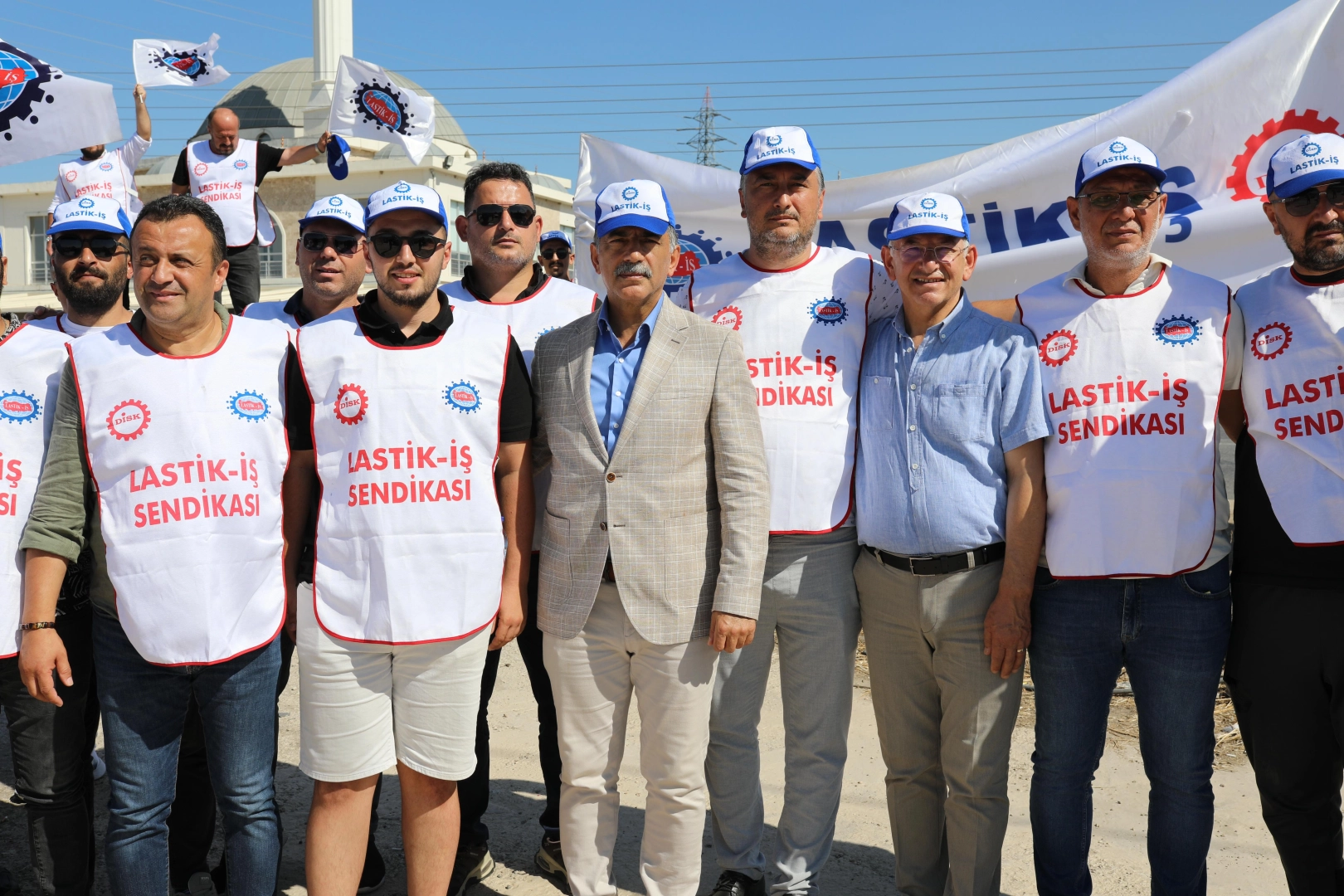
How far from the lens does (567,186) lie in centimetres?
3438

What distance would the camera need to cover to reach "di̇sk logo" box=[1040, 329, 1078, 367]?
11.3 feet

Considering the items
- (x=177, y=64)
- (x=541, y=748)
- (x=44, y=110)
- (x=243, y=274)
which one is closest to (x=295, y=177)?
(x=177, y=64)

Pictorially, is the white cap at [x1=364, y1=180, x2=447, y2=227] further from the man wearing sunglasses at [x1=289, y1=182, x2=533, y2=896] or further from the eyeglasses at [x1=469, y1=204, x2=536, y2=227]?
the eyeglasses at [x1=469, y1=204, x2=536, y2=227]

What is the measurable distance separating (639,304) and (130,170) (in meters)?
6.87

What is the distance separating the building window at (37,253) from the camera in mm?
33375

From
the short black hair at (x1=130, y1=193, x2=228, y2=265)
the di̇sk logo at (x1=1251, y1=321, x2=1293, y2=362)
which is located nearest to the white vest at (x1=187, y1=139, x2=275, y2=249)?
the short black hair at (x1=130, y1=193, x2=228, y2=265)

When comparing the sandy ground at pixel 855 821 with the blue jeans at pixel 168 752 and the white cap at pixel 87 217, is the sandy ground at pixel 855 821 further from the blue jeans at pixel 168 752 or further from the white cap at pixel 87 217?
the white cap at pixel 87 217

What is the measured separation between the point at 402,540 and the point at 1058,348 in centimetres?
223

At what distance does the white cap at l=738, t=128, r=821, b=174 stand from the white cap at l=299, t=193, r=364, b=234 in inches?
67.1

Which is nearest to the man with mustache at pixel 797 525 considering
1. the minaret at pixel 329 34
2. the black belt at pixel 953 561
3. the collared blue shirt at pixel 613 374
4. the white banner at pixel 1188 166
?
the black belt at pixel 953 561

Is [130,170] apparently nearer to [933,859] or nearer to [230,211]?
[230,211]

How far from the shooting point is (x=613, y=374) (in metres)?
3.55

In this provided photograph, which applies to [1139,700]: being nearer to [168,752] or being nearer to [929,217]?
[929,217]

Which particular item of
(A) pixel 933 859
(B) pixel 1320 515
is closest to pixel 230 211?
(A) pixel 933 859
